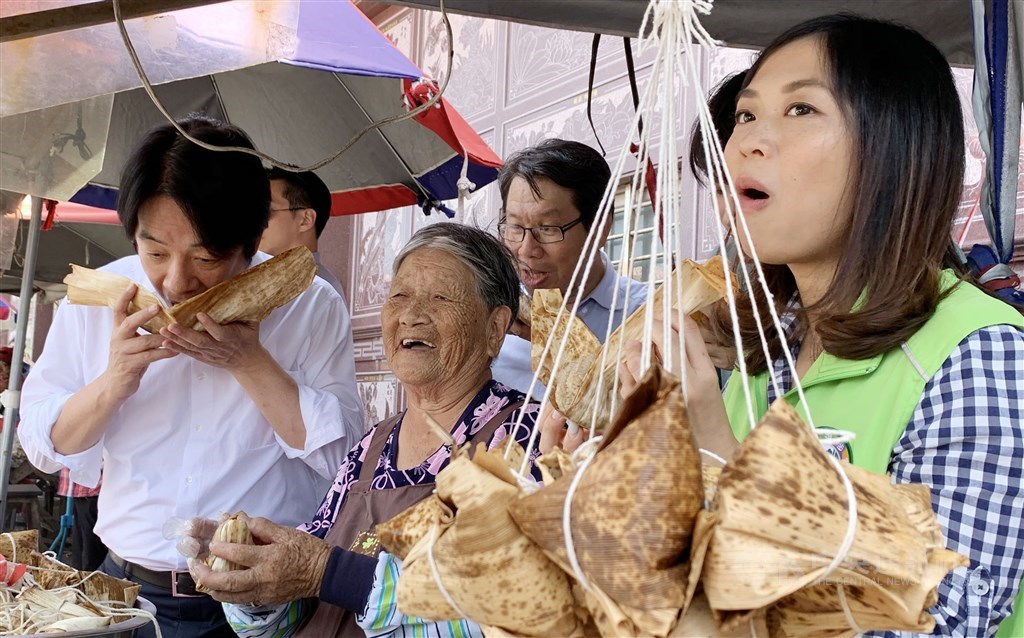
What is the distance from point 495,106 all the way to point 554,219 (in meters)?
3.36

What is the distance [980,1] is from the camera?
1.51 meters

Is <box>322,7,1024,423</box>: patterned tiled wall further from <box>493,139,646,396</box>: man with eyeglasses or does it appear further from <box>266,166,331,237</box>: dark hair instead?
<box>493,139,646,396</box>: man with eyeglasses

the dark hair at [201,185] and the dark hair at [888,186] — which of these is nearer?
the dark hair at [888,186]

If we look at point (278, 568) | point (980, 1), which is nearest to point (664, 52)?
point (980, 1)

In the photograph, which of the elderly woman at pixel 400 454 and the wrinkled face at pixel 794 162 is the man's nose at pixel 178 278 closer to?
the elderly woman at pixel 400 454

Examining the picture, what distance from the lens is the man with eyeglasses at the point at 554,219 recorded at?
111 inches

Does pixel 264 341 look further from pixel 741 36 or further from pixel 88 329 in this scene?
pixel 741 36

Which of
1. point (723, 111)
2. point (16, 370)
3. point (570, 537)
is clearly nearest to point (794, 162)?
point (723, 111)

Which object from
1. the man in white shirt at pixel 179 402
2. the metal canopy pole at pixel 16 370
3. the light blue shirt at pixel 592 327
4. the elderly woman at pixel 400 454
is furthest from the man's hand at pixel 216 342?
the metal canopy pole at pixel 16 370

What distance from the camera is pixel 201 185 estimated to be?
2.16 meters

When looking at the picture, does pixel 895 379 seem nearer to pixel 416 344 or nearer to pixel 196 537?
pixel 416 344

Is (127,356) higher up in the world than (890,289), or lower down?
lower down

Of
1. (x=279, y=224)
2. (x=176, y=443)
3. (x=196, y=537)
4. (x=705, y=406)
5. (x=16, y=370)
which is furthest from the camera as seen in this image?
(x=279, y=224)

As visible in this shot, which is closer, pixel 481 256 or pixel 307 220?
pixel 481 256
